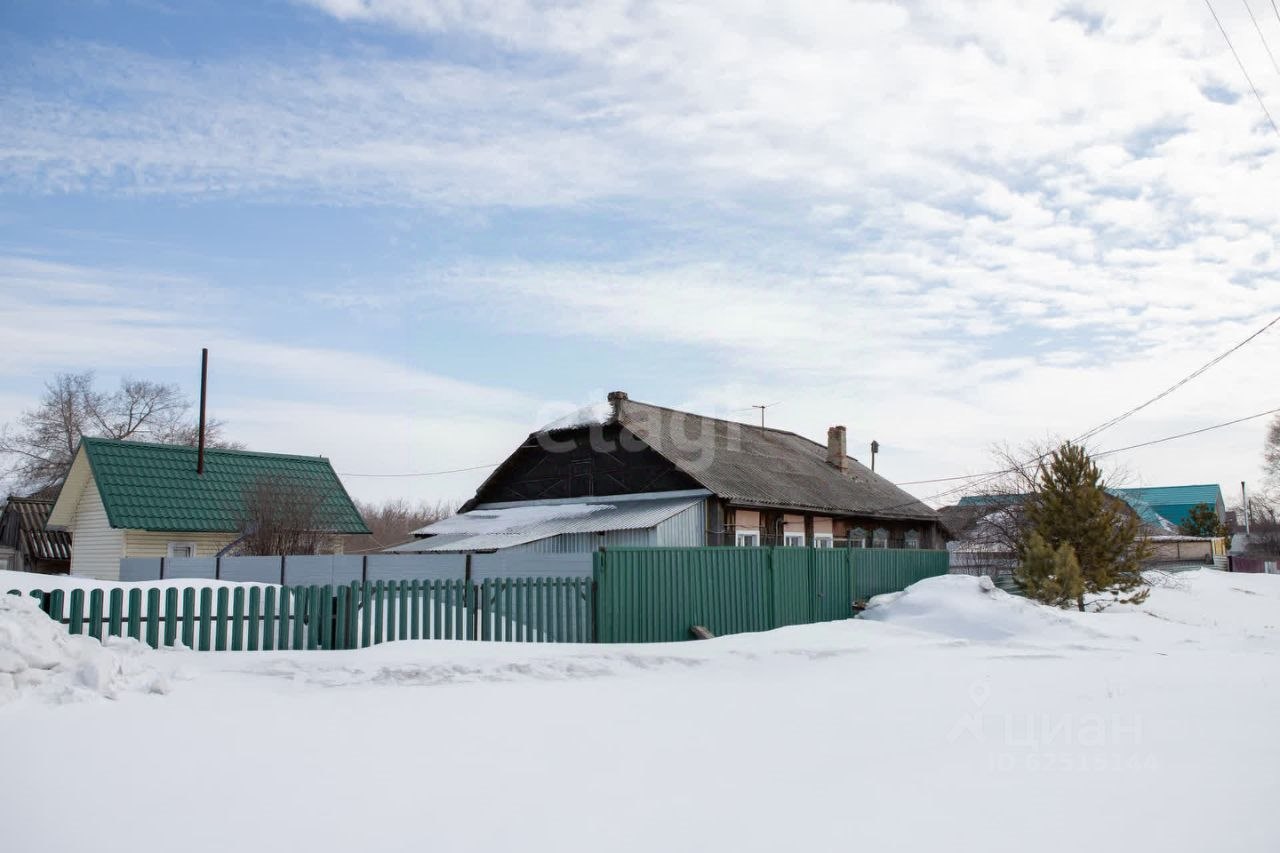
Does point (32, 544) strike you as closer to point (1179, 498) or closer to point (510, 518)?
point (510, 518)

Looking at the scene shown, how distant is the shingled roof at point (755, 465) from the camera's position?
28109mm

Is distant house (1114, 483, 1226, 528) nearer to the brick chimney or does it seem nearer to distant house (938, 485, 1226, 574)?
distant house (938, 485, 1226, 574)

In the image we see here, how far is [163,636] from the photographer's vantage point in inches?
442

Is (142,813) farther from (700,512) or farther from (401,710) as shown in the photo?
(700,512)

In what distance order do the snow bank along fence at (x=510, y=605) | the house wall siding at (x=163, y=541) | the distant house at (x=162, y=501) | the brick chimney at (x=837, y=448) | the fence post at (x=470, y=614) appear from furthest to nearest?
the brick chimney at (x=837, y=448), the distant house at (x=162, y=501), the house wall siding at (x=163, y=541), the fence post at (x=470, y=614), the snow bank along fence at (x=510, y=605)

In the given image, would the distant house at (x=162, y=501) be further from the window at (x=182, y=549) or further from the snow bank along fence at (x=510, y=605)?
the snow bank along fence at (x=510, y=605)

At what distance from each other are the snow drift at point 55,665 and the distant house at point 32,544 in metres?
26.1

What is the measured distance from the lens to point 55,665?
27.9 feet

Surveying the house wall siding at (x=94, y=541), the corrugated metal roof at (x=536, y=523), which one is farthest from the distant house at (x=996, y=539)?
the house wall siding at (x=94, y=541)

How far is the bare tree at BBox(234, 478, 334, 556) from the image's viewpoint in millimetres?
25469

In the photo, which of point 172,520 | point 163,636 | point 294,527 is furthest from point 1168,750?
point 172,520

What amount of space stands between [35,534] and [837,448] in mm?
27753

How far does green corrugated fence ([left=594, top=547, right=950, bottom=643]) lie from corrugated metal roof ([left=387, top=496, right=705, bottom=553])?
20.8ft

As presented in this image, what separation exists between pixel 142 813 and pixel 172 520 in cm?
2334
